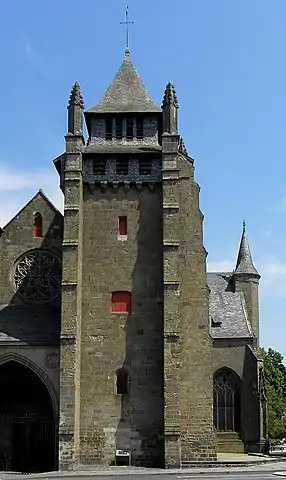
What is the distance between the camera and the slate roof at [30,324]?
34.8 metres

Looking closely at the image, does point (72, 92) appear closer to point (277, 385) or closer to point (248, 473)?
point (248, 473)

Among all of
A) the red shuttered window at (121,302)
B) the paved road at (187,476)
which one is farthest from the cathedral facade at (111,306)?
the paved road at (187,476)

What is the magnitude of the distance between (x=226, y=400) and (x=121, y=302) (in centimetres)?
1305

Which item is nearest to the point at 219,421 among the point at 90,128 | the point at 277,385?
the point at 90,128

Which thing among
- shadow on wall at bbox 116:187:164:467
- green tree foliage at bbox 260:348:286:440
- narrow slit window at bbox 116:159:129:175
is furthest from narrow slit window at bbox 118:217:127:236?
green tree foliage at bbox 260:348:286:440

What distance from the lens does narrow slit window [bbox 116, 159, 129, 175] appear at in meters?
37.2

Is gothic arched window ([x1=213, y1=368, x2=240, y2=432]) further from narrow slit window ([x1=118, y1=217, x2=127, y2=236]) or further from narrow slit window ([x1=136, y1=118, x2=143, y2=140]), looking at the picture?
narrow slit window ([x1=136, y1=118, x2=143, y2=140])

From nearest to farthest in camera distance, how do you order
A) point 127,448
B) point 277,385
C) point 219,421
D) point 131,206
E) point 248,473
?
point 248,473 < point 127,448 < point 131,206 < point 219,421 < point 277,385

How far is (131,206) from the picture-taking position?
121ft

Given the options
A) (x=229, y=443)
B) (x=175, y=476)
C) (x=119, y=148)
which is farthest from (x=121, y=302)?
(x=229, y=443)

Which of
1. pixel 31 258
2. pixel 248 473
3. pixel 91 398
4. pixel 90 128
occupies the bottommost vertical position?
pixel 248 473

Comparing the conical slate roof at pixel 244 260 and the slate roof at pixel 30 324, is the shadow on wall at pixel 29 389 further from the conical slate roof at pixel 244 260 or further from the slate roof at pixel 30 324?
the conical slate roof at pixel 244 260

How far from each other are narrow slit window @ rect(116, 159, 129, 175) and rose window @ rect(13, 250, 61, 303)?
563 cm

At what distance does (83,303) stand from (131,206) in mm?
5429
